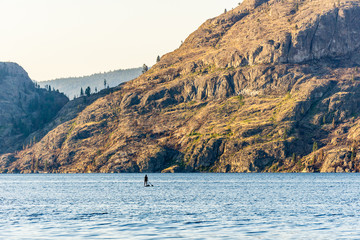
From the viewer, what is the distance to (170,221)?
69.2 m

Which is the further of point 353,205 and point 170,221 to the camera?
point 353,205

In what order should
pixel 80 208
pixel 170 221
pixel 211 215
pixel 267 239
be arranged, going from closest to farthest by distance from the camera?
pixel 267 239 < pixel 170 221 < pixel 211 215 < pixel 80 208

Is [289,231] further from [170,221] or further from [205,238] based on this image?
[170,221]

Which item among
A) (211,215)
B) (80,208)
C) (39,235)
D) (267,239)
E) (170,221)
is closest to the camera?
(267,239)

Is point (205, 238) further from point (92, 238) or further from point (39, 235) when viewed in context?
point (39, 235)

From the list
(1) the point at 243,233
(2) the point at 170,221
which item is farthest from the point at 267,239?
(2) the point at 170,221

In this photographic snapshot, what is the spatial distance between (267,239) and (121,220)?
2463cm

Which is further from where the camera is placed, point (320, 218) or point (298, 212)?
point (298, 212)

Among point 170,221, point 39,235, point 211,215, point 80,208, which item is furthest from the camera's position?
point 80,208

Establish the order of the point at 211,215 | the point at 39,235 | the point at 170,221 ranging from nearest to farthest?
the point at 39,235, the point at 170,221, the point at 211,215

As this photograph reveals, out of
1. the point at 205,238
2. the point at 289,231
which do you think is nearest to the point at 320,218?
the point at 289,231

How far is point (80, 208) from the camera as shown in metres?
89.2

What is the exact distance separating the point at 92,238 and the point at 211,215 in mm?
26278

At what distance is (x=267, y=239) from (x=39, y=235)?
86.2ft
